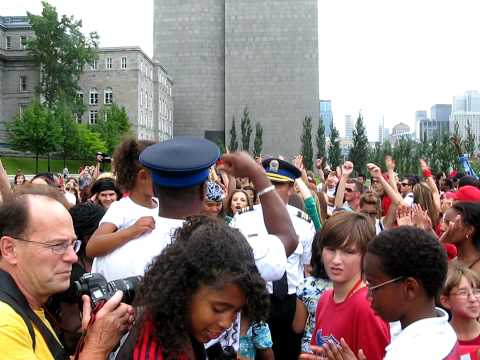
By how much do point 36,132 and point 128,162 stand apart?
4904cm

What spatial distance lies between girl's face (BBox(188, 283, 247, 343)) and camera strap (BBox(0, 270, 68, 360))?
0.59 metres

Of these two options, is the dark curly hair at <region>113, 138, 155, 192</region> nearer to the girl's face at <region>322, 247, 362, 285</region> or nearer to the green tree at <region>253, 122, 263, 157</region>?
the girl's face at <region>322, 247, 362, 285</region>

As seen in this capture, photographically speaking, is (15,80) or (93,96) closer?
(15,80)

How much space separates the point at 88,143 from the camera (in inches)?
2136

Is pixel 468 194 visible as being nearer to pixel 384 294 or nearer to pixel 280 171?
pixel 280 171

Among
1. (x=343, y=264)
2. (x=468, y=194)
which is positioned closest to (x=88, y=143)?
(x=468, y=194)

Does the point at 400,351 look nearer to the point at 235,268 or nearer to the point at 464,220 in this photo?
the point at 235,268

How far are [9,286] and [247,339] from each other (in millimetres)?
2124

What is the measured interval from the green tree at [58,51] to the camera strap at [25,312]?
196 feet

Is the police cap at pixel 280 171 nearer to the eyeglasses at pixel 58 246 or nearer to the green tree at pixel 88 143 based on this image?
the eyeglasses at pixel 58 246

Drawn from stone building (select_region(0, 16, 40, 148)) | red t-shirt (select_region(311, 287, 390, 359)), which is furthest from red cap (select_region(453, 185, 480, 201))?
stone building (select_region(0, 16, 40, 148))

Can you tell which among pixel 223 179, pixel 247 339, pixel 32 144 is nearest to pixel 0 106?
pixel 32 144

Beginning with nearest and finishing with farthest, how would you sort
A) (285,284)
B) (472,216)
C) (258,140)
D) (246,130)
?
(472,216), (285,284), (258,140), (246,130)

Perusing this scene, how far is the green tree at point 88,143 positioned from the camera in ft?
175
